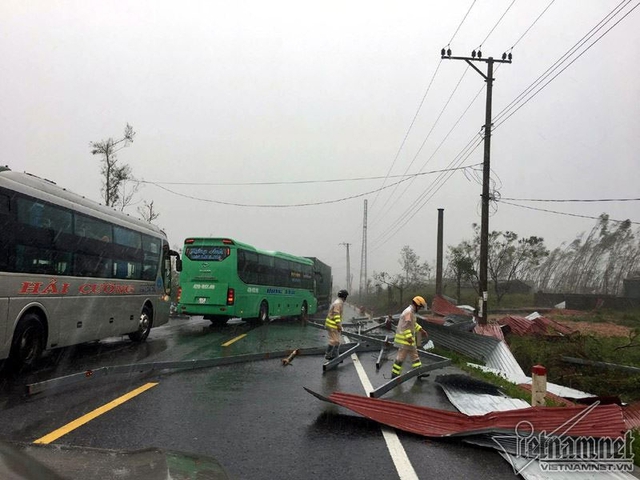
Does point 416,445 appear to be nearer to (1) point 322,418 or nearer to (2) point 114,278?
(1) point 322,418

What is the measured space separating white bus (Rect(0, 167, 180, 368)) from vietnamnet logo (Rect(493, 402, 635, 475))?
23.9 feet

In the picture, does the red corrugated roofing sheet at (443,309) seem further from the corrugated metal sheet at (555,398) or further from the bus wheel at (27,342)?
the bus wheel at (27,342)

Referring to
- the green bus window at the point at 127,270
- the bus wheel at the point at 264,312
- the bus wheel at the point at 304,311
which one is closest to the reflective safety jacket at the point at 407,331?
the green bus window at the point at 127,270

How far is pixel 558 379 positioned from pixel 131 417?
9819mm

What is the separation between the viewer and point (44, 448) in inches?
141

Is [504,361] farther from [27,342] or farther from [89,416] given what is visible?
[27,342]

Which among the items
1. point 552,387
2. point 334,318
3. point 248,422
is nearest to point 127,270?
point 334,318

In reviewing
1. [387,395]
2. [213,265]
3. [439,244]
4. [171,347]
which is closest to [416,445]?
[387,395]

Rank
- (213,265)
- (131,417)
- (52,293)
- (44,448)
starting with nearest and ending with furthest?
(44,448) < (131,417) < (52,293) < (213,265)

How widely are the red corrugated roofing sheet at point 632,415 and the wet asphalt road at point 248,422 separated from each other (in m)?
2.61

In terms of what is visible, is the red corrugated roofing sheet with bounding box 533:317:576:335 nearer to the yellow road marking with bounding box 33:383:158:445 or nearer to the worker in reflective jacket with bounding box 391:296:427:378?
the worker in reflective jacket with bounding box 391:296:427:378

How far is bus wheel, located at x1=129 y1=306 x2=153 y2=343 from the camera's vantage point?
13.1 metres

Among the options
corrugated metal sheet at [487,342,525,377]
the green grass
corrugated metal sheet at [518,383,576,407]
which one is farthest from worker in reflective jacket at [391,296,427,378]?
corrugated metal sheet at [487,342,525,377]

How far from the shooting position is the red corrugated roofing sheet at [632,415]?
708 cm
